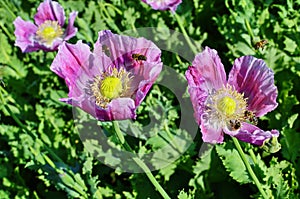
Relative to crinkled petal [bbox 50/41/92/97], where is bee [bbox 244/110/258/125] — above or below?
below

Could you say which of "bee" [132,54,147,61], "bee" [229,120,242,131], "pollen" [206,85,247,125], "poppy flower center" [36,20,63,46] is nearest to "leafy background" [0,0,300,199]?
"poppy flower center" [36,20,63,46]

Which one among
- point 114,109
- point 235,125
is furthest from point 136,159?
point 235,125

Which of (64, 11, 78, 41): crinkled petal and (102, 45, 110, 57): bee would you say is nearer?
(102, 45, 110, 57): bee

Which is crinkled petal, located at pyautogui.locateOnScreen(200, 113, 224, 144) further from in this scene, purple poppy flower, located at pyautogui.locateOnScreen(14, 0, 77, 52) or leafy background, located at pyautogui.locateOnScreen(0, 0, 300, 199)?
purple poppy flower, located at pyautogui.locateOnScreen(14, 0, 77, 52)

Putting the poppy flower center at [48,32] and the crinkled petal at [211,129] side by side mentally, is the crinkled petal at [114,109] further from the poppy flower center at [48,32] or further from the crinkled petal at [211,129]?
the poppy flower center at [48,32]

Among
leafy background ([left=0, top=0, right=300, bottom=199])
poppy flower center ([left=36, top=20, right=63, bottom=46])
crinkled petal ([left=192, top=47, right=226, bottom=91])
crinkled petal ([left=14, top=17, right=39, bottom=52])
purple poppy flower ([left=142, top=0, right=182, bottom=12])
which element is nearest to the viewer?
crinkled petal ([left=192, top=47, right=226, bottom=91])

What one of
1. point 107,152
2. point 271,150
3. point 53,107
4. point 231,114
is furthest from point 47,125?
point 271,150
